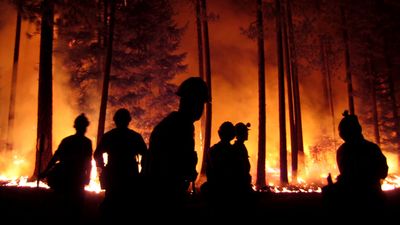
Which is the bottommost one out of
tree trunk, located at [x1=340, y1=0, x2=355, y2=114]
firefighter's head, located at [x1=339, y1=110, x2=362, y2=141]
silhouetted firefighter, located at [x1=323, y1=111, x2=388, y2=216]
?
silhouetted firefighter, located at [x1=323, y1=111, x2=388, y2=216]

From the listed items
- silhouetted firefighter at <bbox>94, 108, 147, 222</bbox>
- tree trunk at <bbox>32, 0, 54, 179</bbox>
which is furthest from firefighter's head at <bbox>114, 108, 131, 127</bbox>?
tree trunk at <bbox>32, 0, 54, 179</bbox>

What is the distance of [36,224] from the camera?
5.77 meters

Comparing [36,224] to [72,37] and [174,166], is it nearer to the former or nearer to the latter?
[174,166]

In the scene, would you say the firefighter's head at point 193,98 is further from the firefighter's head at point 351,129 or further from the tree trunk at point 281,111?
the tree trunk at point 281,111

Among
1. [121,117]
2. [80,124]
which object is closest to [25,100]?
[80,124]

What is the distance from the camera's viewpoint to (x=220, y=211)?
432 cm

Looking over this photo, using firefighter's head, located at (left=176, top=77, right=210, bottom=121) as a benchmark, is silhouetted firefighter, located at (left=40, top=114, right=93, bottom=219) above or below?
below

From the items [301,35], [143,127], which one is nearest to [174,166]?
[301,35]

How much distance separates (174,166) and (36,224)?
426 cm

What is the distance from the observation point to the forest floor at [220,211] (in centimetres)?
433

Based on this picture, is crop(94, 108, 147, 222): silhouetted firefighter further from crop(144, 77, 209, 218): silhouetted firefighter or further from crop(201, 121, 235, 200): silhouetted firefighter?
crop(144, 77, 209, 218): silhouetted firefighter

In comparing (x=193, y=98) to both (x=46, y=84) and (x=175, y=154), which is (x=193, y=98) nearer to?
(x=175, y=154)

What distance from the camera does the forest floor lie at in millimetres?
4332

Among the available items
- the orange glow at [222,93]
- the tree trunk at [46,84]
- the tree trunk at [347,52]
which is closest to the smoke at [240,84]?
the orange glow at [222,93]
